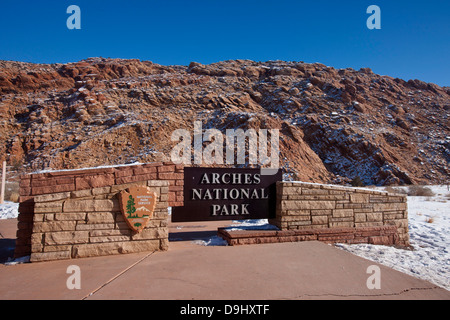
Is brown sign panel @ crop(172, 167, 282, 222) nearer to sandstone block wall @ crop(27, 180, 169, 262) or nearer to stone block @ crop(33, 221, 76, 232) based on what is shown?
sandstone block wall @ crop(27, 180, 169, 262)

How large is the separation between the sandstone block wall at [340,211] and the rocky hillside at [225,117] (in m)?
17.4

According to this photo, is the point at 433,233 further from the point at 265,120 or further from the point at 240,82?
the point at 240,82

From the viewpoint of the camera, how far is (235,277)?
3.84 metres

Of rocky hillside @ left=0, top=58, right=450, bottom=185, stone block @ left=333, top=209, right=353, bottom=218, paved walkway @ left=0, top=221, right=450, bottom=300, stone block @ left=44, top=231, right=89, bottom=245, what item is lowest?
paved walkway @ left=0, top=221, right=450, bottom=300

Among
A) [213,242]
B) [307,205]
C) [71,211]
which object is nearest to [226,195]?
[213,242]

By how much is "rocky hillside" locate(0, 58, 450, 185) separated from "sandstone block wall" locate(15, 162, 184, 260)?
19592mm

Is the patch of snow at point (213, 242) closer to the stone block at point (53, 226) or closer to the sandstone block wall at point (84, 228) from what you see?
the sandstone block wall at point (84, 228)

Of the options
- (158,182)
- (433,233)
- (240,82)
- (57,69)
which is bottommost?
(433,233)

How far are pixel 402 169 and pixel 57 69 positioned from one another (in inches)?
1927

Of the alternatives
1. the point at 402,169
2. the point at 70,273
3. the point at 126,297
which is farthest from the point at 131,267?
the point at 402,169

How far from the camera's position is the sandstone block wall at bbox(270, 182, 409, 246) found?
6305 mm

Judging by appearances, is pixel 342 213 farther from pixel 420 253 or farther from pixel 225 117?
pixel 225 117

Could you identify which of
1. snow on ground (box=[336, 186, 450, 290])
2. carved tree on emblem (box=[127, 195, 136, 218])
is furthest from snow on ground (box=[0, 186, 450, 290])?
carved tree on emblem (box=[127, 195, 136, 218])

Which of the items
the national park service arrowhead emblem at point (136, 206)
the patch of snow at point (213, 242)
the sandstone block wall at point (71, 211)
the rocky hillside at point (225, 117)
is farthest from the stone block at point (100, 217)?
the rocky hillside at point (225, 117)
